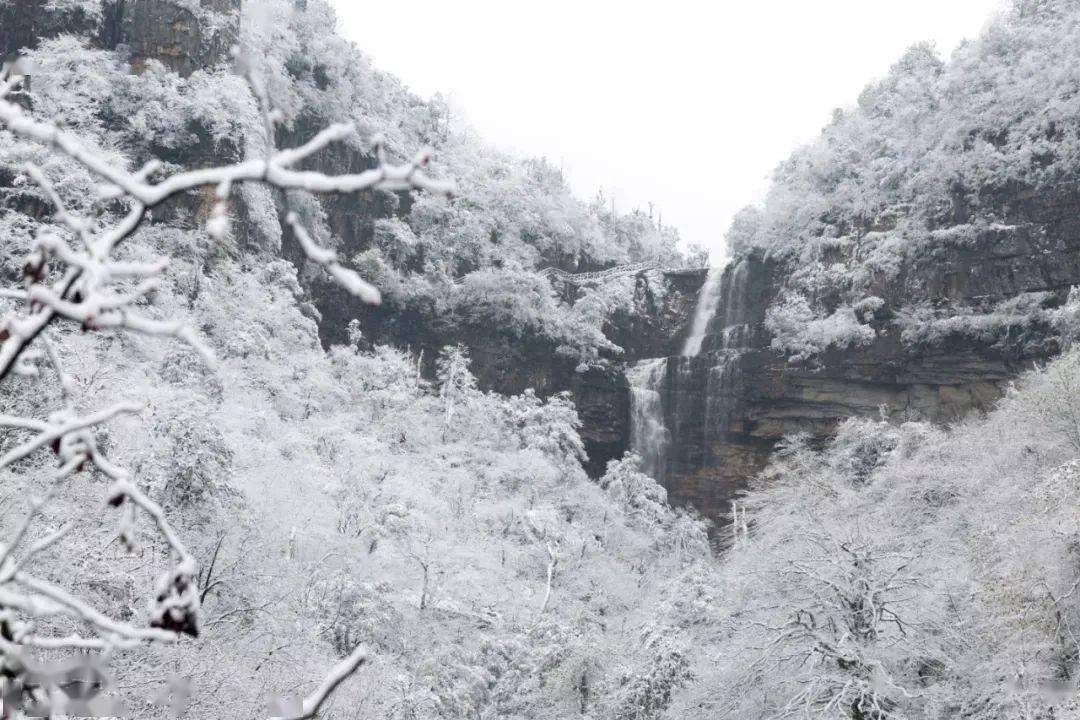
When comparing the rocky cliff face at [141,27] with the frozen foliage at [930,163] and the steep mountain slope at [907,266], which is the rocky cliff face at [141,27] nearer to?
the steep mountain slope at [907,266]

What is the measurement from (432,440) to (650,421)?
386 inches

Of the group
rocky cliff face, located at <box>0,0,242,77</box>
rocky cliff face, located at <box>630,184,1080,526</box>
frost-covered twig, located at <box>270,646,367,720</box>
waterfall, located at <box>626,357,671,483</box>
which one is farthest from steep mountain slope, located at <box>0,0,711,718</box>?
rocky cliff face, located at <box>630,184,1080,526</box>

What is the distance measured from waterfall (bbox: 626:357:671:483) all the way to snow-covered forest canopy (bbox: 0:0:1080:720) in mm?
1304

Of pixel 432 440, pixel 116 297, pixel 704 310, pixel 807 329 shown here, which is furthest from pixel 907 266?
pixel 116 297

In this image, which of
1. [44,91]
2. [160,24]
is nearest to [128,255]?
[44,91]

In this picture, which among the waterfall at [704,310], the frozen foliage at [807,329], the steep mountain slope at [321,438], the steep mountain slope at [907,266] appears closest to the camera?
the steep mountain slope at [321,438]

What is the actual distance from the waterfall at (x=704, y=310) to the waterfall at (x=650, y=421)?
6.37 ft

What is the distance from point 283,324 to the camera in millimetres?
22953

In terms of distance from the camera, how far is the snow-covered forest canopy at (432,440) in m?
2.51

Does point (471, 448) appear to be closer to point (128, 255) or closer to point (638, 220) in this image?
point (128, 255)

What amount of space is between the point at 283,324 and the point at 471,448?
729 cm

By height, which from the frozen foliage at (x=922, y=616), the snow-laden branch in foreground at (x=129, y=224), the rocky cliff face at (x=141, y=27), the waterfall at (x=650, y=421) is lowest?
the frozen foliage at (x=922, y=616)

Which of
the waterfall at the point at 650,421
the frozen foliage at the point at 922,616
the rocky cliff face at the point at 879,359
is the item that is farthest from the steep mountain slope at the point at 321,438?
the rocky cliff face at the point at 879,359

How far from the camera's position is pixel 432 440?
25.3 metres
